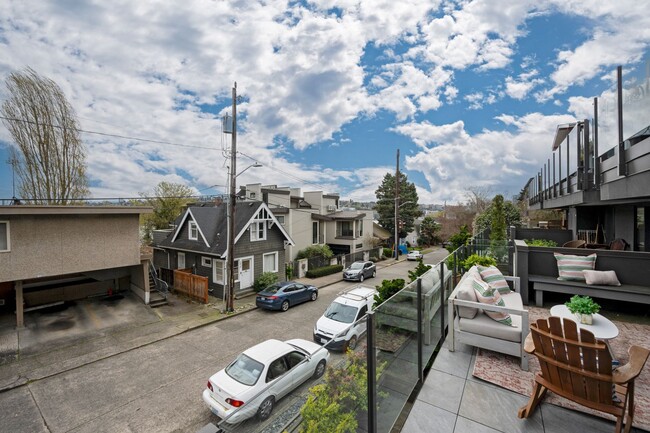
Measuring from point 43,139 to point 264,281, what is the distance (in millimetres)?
17697

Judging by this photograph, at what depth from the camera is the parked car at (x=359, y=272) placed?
20.9m

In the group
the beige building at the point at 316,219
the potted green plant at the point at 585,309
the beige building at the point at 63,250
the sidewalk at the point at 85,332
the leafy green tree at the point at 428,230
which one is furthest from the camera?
the leafy green tree at the point at 428,230

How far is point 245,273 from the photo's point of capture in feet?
56.9

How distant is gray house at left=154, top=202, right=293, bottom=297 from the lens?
16703 mm

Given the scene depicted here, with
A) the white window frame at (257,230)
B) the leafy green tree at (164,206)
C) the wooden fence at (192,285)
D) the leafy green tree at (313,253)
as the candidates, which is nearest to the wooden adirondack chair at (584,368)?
the wooden fence at (192,285)

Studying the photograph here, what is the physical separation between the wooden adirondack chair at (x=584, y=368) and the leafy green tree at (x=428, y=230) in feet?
146

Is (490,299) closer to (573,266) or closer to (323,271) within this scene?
(573,266)

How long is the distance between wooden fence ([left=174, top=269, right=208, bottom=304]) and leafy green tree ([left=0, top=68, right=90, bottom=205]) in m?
9.87

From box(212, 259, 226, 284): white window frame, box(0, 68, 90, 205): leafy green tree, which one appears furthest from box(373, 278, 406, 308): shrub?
box(0, 68, 90, 205): leafy green tree

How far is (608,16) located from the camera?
7.52m

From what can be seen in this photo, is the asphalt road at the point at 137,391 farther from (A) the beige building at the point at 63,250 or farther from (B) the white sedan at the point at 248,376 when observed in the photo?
(A) the beige building at the point at 63,250

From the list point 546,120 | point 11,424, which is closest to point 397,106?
point 546,120

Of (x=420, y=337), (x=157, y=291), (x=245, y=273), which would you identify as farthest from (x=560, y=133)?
(x=157, y=291)

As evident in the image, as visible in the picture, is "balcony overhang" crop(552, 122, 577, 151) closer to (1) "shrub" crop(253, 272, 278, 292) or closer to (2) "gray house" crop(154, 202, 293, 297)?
(2) "gray house" crop(154, 202, 293, 297)
